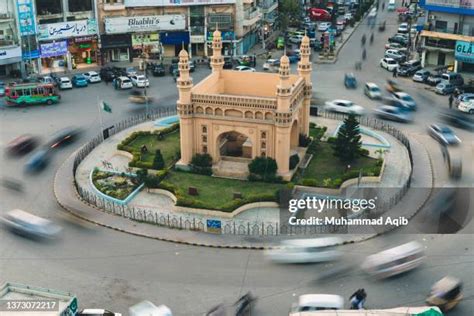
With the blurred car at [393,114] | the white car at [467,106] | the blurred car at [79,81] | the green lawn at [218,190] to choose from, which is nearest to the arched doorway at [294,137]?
the green lawn at [218,190]

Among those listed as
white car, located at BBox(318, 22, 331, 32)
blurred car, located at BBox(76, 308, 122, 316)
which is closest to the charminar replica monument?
blurred car, located at BBox(76, 308, 122, 316)

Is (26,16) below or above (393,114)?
above

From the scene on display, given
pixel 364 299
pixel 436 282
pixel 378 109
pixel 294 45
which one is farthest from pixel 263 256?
pixel 294 45

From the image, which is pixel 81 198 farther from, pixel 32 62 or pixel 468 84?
pixel 468 84

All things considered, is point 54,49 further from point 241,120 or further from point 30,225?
point 30,225

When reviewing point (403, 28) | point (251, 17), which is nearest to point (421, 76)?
point (251, 17)

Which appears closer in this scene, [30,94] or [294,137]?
[294,137]
